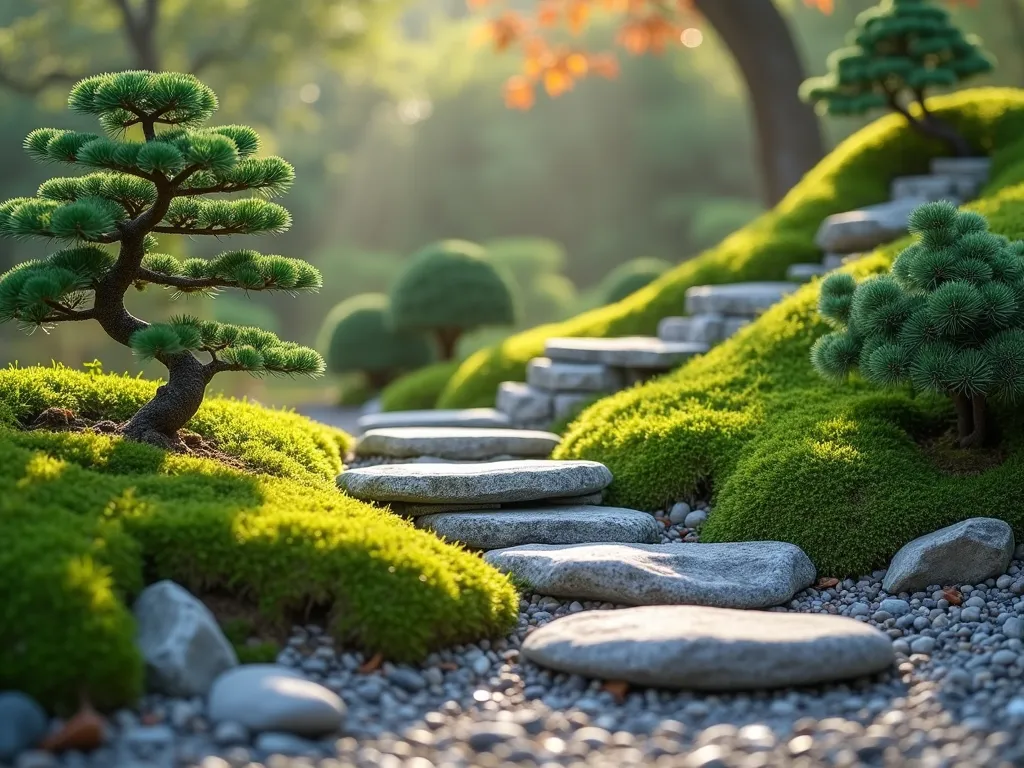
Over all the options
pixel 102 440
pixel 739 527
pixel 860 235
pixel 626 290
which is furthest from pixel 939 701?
pixel 626 290

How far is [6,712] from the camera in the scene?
A: 271 cm

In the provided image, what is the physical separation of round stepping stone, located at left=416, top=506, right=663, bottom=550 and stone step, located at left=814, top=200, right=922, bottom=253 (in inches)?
130

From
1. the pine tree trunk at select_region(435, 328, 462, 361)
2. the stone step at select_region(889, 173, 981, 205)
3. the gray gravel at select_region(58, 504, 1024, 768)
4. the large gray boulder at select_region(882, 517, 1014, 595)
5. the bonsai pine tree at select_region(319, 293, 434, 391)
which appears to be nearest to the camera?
the gray gravel at select_region(58, 504, 1024, 768)

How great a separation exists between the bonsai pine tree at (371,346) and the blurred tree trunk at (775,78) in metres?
4.80

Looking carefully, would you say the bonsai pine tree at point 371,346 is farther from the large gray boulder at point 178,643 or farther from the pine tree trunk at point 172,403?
the large gray boulder at point 178,643

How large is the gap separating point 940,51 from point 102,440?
21.6ft

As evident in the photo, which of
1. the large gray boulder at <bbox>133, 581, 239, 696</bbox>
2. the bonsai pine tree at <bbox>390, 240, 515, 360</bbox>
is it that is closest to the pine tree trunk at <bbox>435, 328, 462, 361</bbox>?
the bonsai pine tree at <bbox>390, 240, 515, 360</bbox>

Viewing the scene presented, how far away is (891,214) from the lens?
7160 millimetres

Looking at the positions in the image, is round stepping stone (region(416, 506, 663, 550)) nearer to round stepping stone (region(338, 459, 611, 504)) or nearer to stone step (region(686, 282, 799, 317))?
round stepping stone (region(338, 459, 611, 504))

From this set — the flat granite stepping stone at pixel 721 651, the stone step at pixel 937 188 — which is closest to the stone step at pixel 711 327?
the stone step at pixel 937 188

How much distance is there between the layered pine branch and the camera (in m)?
4.00

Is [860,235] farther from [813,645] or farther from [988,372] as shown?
[813,645]

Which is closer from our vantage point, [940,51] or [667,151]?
[940,51]

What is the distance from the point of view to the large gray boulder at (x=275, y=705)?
289 cm
